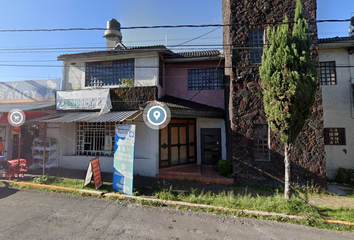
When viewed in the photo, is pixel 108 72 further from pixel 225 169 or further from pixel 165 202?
pixel 225 169

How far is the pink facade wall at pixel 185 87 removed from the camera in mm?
10023

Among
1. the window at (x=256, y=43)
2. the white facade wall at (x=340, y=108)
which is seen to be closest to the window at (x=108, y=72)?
the window at (x=256, y=43)

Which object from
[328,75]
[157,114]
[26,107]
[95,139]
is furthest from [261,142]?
[26,107]

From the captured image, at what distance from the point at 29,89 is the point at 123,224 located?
11523mm

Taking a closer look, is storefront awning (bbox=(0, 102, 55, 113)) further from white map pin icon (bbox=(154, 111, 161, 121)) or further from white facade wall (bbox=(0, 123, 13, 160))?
white map pin icon (bbox=(154, 111, 161, 121))

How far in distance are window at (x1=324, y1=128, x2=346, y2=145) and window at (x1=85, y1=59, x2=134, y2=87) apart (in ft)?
35.4

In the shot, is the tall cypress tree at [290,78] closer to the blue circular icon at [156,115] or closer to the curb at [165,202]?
the curb at [165,202]

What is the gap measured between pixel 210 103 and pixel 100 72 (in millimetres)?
6446

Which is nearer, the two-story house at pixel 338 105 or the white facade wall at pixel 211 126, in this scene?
the two-story house at pixel 338 105

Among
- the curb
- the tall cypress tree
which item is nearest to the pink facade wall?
the tall cypress tree

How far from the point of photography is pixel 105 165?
891cm

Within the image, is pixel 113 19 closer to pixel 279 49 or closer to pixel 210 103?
pixel 210 103

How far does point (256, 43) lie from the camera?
7656 mm

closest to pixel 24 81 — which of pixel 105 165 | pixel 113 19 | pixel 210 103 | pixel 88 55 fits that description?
pixel 88 55
